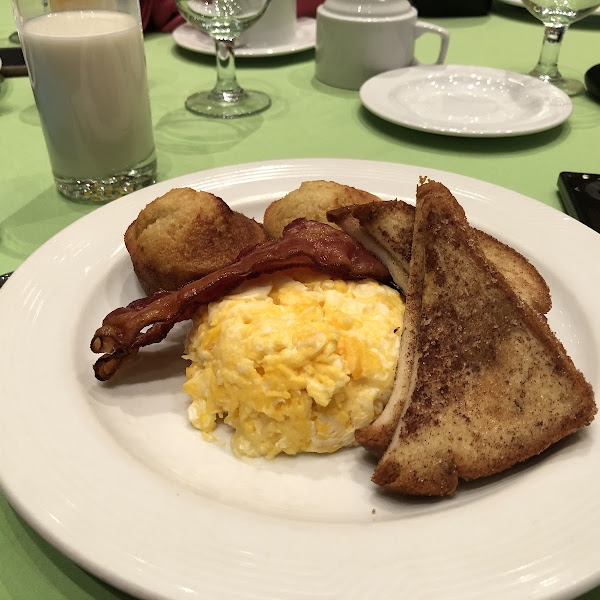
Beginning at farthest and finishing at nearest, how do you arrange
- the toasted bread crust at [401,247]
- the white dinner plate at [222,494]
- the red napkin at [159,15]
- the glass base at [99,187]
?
the red napkin at [159,15]
the glass base at [99,187]
the toasted bread crust at [401,247]
the white dinner plate at [222,494]

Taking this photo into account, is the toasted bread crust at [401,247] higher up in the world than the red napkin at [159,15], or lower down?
lower down

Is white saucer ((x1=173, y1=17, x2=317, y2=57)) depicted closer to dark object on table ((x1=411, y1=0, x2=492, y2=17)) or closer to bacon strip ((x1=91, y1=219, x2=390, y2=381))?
dark object on table ((x1=411, y1=0, x2=492, y2=17))

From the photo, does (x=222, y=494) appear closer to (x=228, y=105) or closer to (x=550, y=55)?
(x=228, y=105)

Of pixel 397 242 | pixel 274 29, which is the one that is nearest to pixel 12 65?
pixel 274 29

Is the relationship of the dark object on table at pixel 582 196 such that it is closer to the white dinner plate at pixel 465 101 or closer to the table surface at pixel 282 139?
the table surface at pixel 282 139

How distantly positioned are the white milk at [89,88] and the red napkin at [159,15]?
1868 millimetres

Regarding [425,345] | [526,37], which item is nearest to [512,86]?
[526,37]

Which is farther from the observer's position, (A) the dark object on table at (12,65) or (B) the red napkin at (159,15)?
(B) the red napkin at (159,15)

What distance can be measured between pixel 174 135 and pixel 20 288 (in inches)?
53.7

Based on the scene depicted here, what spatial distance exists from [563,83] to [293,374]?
2.64 m

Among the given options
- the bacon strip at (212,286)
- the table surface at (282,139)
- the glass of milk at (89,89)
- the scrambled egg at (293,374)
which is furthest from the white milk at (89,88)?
the scrambled egg at (293,374)

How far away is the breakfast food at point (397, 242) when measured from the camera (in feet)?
4.37

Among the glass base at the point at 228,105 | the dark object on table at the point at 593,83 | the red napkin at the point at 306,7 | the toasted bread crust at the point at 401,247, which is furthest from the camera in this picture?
the red napkin at the point at 306,7

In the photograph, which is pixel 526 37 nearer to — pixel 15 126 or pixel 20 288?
pixel 15 126
